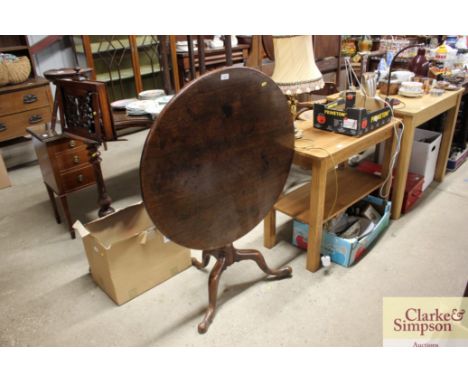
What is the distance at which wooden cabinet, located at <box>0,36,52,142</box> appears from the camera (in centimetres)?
308

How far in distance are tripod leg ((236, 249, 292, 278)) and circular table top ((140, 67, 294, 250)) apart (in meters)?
0.27

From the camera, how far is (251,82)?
4.48ft

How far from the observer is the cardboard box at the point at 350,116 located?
182 cm

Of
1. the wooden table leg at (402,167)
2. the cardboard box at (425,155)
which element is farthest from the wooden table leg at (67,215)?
the cardboard box at (425,155)

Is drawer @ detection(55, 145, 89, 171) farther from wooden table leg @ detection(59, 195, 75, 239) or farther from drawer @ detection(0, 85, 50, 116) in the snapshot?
drawer @ detection(0, 85, 50, 116)

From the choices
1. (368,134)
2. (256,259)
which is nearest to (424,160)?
(368,134)

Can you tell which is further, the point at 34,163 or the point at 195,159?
the point at 34,163

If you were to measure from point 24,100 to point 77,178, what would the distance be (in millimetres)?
1346

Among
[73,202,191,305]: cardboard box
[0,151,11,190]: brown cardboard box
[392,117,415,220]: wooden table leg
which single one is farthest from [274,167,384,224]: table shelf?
[0,151,11,190]: brown cardboard box

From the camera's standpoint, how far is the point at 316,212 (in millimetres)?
1837

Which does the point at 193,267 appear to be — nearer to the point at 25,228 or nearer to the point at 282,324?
the point at 282,324

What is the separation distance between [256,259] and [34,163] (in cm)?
263

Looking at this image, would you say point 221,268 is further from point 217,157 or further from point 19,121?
point 19,121
